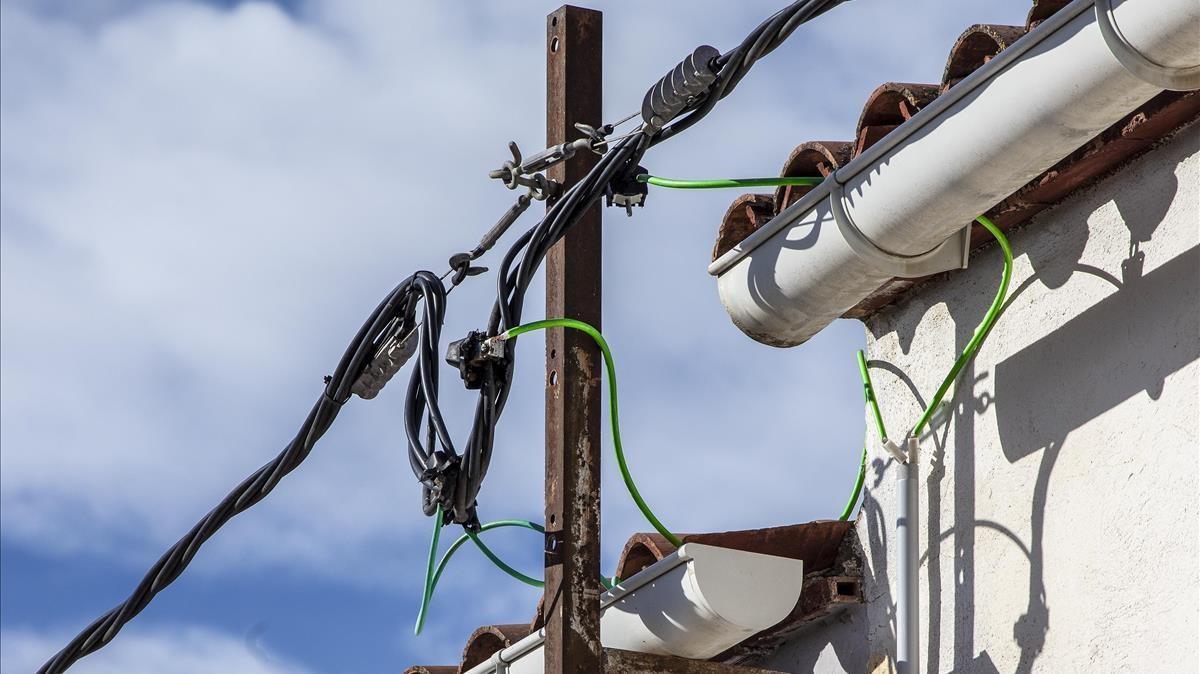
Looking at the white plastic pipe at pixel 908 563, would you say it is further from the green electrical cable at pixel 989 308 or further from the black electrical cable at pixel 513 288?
the black electrical cable at pixel 513 288

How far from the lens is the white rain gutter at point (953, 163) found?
338cm

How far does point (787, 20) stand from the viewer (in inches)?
153

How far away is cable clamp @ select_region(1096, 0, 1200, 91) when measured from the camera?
11.0 feet

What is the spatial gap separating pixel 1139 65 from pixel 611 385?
5.11 feet

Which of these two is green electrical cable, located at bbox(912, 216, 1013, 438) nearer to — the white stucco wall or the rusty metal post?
the white stucco wall

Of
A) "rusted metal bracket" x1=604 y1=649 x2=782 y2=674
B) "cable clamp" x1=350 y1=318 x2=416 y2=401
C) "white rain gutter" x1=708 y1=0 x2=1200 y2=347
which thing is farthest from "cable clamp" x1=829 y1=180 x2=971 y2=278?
"cable clamp" x1=350 y1=318 x2=416 y2=401

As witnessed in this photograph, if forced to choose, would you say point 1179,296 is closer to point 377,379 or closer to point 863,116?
point 863,116

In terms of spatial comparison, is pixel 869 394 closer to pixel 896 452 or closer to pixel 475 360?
pixel 896 452

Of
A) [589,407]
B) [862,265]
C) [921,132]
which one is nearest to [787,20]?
[921,132]

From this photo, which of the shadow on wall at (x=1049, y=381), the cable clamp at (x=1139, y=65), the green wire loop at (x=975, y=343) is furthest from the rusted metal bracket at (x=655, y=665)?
the cable clamp at (x=1139, y=65)

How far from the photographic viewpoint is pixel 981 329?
14.4 ft

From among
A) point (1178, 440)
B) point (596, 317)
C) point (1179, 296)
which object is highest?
point (596, 317)

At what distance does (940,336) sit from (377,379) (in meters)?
1.56

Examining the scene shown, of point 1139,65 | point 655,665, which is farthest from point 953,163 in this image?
point 655,665
